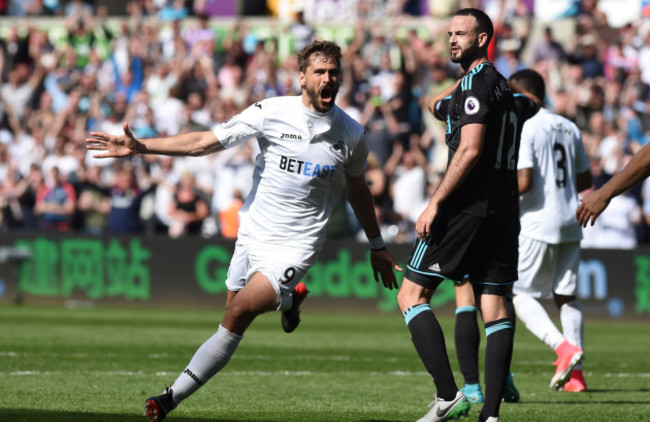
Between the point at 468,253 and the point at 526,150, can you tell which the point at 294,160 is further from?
the point at 526,150

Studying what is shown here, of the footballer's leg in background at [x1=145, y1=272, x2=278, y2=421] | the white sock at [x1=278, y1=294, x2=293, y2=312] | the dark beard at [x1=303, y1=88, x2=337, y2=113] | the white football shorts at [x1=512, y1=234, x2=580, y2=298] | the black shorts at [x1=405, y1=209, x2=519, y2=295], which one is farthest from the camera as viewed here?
the white football shorts at [x1=512, y1=234, x2=580, y2=298]

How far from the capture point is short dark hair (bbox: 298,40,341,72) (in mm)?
7141

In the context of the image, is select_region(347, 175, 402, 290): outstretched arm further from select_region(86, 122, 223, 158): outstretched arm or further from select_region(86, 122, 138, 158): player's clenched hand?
select_region(86, 122, 138, 158): player's clenched hand

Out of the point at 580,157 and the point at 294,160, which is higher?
the point at 294,160

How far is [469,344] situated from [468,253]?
1.59 m

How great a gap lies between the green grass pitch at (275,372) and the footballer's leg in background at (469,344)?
0.23 m

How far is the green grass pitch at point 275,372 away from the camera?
7.79 meters

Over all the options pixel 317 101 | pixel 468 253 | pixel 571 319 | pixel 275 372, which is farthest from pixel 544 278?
pixel 317 101

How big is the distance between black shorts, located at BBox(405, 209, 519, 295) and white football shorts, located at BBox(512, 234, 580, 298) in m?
2.84

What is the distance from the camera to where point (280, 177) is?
7.27 m

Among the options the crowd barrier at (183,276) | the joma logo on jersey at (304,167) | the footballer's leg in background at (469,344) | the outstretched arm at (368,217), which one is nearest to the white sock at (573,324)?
the footballer's leg in background at (469,344)

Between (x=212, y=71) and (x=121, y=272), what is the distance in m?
4.80

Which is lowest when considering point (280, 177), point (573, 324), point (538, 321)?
point (573, 324)

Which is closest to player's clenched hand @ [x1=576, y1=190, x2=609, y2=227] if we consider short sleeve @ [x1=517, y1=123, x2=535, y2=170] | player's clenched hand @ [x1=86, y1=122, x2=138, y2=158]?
player's clenched hand @ [x1=86, y1=122, x2=138, y2=158]
